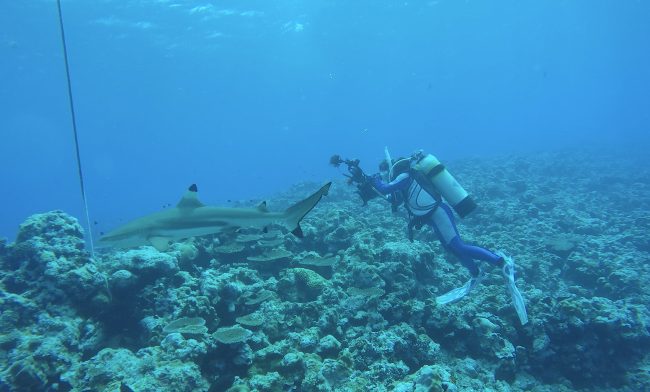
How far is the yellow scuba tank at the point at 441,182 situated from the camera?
369 inches

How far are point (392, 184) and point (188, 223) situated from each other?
17.4ft

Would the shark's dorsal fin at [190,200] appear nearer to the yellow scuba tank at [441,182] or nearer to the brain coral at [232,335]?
the brain coral at [232,335]

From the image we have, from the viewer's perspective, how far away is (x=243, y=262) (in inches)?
405

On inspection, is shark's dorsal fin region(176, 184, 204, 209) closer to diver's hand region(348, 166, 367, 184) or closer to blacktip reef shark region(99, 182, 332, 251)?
blacktip reef shark region(99, 182, 332, 251)

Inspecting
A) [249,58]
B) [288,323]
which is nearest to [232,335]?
[288,323]

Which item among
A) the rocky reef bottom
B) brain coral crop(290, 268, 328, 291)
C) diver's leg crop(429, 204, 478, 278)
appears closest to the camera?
the rocky reef bottom

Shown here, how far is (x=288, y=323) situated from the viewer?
23.5 ft

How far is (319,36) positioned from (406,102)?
131879 millimetres

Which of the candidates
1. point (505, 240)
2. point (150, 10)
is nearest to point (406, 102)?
point (150, 10)

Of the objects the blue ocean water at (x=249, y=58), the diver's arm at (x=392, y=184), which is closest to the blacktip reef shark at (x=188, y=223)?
the diver's arm at (x=392, y=184)

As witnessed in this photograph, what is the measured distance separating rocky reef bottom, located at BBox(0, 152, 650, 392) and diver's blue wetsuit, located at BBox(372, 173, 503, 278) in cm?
85

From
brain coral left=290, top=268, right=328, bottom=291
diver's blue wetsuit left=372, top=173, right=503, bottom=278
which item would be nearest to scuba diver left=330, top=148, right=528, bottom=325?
diver's blue wetsuit left=372, top=173, right=503, bottom=278

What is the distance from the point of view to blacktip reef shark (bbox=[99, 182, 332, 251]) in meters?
5.74

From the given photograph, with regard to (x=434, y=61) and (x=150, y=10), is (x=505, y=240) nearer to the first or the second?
(x=150, y=10)
